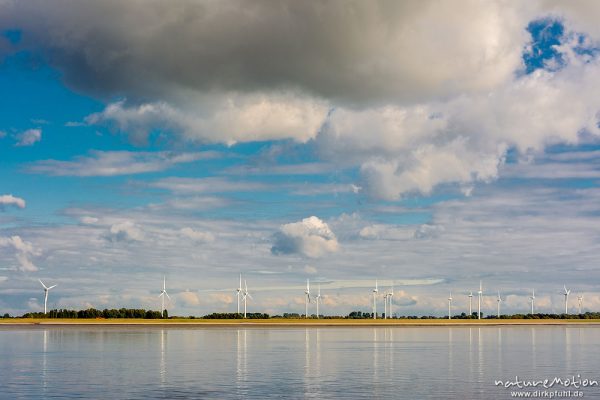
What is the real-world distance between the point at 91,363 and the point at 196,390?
2510cm

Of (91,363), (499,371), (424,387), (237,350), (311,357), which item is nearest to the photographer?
(424,387)

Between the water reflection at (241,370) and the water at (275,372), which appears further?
the water reflection at (241,370)

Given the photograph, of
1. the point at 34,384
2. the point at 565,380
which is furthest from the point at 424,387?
the point at 34,384

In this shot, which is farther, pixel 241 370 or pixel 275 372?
pixel 241 370

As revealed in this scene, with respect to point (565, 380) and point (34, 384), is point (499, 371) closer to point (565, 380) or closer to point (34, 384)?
point (565, 380)

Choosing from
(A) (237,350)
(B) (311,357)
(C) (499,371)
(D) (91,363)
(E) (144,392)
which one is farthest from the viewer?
(A) (237,350)

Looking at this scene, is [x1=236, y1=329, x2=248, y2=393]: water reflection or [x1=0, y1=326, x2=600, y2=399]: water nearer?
[x1=0, y1=326, x2=600, y2=399]: water

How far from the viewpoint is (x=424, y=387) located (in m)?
53.0

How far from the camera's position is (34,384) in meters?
53.9

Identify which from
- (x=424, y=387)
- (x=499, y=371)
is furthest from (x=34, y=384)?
(x=499, y=371)

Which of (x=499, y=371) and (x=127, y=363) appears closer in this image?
(x=499, y=371)

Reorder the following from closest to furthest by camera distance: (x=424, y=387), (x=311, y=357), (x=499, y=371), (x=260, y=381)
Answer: (x=424, y=387), (x=260, y=381), (x=499, y=371), (x=311, y=357)

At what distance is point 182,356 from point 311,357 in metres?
14.5

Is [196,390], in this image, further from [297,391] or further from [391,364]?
[391,364]
